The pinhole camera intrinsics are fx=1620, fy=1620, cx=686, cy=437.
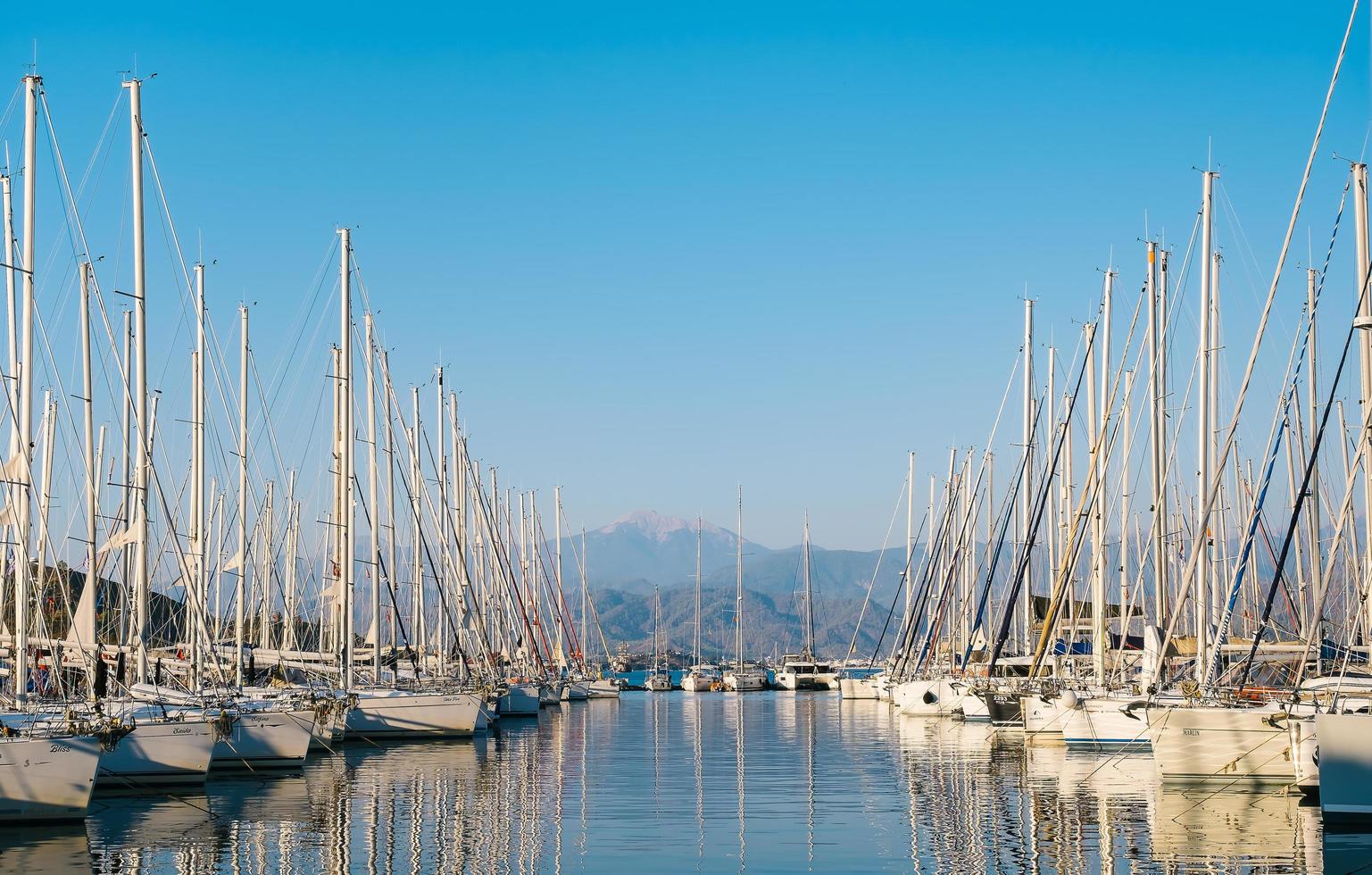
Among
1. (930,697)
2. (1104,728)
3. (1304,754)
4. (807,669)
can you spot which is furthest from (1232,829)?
(807,669)

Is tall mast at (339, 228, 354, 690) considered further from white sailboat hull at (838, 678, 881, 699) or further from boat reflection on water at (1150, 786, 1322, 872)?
white sailboat hull at (838, 678, 881, 699)

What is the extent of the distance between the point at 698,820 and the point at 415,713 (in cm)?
2054

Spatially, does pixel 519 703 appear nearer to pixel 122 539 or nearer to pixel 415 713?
pixel 415 713

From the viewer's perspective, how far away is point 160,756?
1205 inches

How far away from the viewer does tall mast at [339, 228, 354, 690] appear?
148 ft

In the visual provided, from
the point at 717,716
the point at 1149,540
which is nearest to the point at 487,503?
the point at 717,716

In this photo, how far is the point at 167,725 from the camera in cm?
3072

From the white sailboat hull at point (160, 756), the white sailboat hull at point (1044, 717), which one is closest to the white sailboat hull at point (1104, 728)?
the white sailboat hull at point (1044, 717)

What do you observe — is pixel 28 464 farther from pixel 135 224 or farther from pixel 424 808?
pixel 424 808

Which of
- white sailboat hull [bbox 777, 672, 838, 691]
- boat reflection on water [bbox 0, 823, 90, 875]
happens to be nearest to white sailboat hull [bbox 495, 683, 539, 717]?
boat reflection on water [bbox 0, 823, 90, 875]

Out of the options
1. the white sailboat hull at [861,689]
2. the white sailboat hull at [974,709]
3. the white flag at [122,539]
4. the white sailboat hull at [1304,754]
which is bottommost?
the white sailboat hull at [861,689]

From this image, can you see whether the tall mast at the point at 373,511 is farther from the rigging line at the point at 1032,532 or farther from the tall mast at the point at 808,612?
the tall mast at the point at 808,612

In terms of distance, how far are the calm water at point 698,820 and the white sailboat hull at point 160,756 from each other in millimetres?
681

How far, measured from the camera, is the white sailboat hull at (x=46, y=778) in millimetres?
24719
